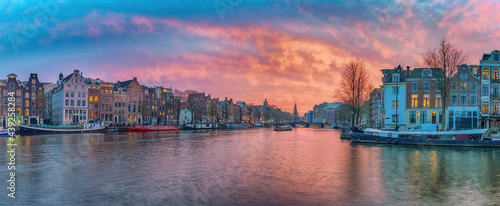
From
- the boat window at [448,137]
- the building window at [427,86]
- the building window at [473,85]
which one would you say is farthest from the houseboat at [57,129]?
the building window at [473,85]

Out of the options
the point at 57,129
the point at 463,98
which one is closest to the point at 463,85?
the point at 463,98

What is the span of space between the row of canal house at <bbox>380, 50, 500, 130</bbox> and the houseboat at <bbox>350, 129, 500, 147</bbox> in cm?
1471

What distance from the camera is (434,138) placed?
53219 millimetres

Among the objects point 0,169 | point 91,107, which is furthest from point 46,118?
point 0,169

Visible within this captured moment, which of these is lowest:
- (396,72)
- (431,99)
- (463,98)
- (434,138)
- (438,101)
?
(434,138)

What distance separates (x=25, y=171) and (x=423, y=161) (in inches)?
1303

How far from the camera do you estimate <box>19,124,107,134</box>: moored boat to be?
282 feet

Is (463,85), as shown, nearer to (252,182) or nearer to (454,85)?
(454,85)

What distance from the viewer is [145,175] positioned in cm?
2511

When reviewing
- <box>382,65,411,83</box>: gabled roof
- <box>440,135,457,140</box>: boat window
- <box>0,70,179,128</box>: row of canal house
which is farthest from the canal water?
<box>0,70,179,128</box>: row of canal house

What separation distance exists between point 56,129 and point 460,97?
93.6 m

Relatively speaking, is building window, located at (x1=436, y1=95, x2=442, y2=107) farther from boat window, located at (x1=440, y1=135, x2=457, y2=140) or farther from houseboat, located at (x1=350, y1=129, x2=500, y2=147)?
boat window, located at (x1=440, y1=135, x2=457, y2=140)

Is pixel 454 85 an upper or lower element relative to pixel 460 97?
upper

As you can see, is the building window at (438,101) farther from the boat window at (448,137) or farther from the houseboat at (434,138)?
the boat window at (448,137)
